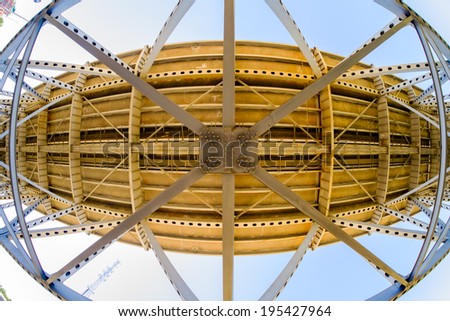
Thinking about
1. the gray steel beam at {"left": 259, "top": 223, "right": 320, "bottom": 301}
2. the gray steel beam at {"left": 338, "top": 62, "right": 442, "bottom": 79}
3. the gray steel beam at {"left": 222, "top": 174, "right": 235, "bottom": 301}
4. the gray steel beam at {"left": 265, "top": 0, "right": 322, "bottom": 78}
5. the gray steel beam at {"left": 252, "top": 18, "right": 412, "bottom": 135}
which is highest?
the gray steel beam at {"left": 265, "top": 0, "right": 322, "bottom": 78}

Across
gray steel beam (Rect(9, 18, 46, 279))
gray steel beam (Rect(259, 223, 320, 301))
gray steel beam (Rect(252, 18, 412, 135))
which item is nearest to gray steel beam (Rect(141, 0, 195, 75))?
gray steel beam (Rect(9, 18, 46, 279))

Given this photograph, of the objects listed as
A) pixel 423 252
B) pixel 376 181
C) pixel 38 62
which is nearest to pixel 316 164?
pixel 376 181

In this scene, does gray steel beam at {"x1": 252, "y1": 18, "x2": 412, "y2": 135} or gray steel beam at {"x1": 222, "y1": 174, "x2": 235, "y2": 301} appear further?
gray steel beam at {"x1": 222, "y1": 174, "x2": 235, "y2": 301}

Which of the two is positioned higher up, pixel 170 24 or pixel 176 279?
pixel 170 24

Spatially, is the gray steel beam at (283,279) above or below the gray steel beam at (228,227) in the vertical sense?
below

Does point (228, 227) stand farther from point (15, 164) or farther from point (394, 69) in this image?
point (394, 69)

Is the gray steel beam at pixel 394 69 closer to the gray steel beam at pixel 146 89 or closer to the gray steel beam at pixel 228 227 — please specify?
the gray steel beam at pixel 228 227

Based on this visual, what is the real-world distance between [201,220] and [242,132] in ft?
15.1

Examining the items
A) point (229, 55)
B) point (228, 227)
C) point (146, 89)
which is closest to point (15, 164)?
point (146, 89)

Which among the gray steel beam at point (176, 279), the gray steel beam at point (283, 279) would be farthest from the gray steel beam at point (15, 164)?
the gray steel beam at point (283, 279)

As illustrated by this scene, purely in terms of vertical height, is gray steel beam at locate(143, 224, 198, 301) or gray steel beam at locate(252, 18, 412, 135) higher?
gray steel beam at locate(252, 18, 412, 135)

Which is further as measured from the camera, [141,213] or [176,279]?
[176,279]

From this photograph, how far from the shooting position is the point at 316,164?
9.12 m

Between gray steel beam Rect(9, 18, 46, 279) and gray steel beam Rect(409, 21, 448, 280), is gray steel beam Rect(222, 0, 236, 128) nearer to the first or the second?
gray steel beam Rect(409, 21, 448, 280)
